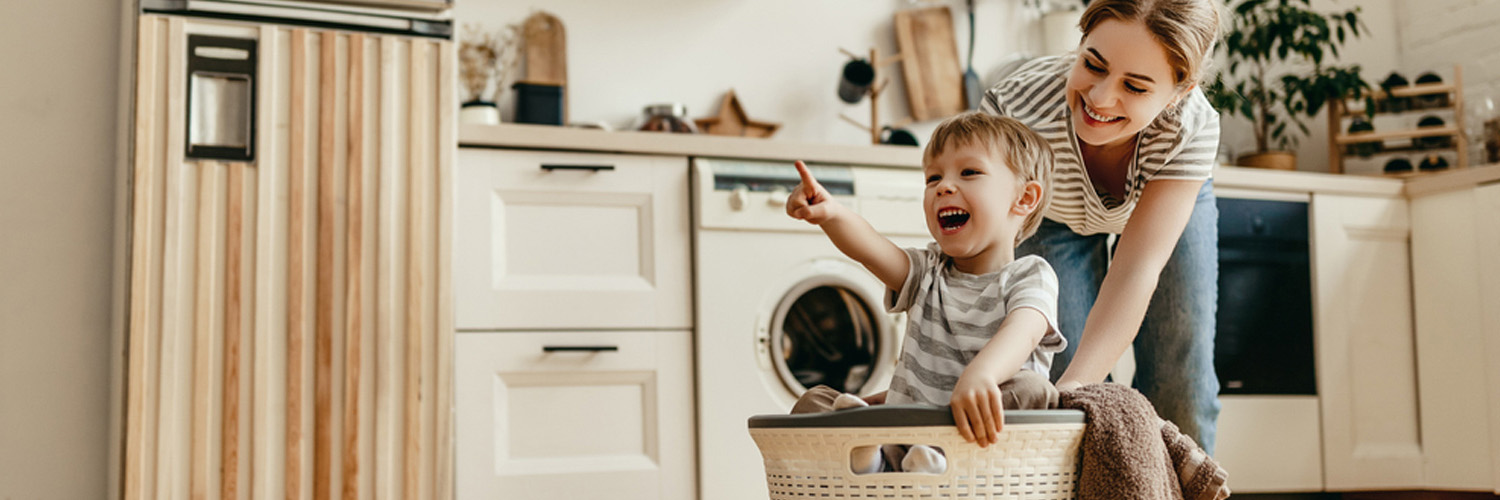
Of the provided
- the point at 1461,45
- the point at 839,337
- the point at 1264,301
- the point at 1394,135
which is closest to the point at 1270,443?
the point at 1264,301

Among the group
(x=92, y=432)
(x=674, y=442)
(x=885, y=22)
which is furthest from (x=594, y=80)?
(x=92, y=432)

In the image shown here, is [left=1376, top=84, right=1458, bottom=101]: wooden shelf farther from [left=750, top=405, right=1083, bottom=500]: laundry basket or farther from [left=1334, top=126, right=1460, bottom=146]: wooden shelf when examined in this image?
[left=750, top=405, right=1083, bottom=500]: laundry basket

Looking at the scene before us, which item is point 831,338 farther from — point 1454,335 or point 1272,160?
point 1454,335

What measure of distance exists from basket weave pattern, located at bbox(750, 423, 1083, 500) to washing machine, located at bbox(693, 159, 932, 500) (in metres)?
1.22

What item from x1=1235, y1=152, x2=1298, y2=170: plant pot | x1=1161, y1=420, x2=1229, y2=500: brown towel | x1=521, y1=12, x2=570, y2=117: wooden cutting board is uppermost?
x1=521, y1=12, x2=570, y2=117: wooden cutting board

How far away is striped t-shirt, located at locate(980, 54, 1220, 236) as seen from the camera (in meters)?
1.35

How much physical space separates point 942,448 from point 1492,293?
2.18 metres

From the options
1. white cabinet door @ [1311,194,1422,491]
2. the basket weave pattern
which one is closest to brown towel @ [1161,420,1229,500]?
the basket weave pattern

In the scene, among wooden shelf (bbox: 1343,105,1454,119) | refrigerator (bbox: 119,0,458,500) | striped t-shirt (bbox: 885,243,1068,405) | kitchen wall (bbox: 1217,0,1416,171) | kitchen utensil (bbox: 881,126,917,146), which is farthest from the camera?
kitchen wall (bbox: 1217,0,1416,171)

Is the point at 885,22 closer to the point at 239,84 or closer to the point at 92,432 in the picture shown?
the point at 239,84

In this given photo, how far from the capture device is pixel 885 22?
3174 mm

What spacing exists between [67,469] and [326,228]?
835mm

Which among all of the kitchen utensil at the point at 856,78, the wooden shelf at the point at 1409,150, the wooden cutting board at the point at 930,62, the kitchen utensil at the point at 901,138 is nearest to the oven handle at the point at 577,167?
the kitchen utensil at the point at 901,138

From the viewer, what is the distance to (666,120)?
8.58ft
